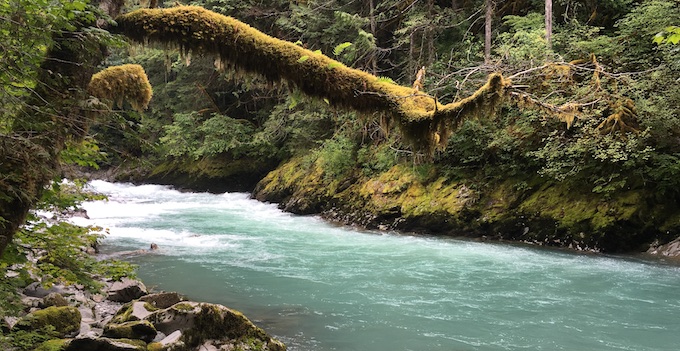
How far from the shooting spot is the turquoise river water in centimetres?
689

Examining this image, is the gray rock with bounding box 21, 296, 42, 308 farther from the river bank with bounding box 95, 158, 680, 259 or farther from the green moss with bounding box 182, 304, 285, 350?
the river bank with bounding box 95, 158, 680, 259

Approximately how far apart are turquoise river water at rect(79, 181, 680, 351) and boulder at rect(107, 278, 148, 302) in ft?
3.14

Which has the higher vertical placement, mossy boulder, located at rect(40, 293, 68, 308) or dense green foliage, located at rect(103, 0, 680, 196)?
dense green foliage, located at rect(103, 0, 680, 196)

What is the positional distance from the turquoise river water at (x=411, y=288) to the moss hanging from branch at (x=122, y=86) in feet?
12.6

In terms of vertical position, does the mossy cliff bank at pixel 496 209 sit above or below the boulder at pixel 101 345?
above

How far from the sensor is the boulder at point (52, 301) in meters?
6.57

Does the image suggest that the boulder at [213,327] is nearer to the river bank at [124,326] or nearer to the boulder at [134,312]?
the river bank at [124,326]

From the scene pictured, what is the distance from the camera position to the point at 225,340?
598 centimetres

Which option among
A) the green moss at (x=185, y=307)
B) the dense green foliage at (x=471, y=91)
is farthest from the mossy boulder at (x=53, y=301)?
the dense green foliage at (x=471, y=91)

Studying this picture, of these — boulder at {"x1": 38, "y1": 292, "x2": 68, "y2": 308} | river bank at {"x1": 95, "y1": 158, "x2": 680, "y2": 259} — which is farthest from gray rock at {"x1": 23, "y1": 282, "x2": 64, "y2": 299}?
river bank at {"x1": 95, "y1": 158, "x2": 680, "y2": 259}

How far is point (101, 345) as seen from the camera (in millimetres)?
5355

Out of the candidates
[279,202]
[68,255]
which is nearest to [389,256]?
[68,255]

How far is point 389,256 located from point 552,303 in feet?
14.4

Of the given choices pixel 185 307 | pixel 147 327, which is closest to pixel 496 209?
pixel 185 307
